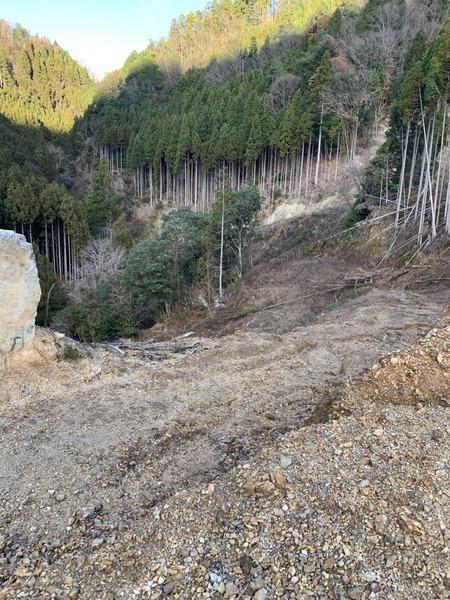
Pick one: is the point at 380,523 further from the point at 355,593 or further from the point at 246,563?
the point at 246,563

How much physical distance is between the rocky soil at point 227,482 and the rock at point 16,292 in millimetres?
589

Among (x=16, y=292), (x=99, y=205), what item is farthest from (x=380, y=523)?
(x=99, y=205)

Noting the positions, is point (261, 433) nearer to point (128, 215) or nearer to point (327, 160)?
point (327, 160)

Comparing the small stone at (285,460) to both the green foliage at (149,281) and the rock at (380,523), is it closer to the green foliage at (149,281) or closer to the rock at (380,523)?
the rock at (380,523)

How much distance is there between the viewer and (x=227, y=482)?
12.4 ft

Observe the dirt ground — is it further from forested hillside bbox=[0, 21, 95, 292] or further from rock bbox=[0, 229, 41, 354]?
forested hillside bbox=[0, 21, 95, 292]

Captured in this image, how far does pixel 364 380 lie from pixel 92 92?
7072cm

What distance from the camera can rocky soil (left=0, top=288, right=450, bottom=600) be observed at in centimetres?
285

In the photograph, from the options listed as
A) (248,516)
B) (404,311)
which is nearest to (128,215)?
(404,311)

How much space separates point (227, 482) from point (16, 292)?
464 cm

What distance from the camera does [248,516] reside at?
3283 mm

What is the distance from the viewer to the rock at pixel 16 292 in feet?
20.9

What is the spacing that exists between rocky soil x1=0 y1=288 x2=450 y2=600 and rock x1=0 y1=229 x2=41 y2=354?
59 cm

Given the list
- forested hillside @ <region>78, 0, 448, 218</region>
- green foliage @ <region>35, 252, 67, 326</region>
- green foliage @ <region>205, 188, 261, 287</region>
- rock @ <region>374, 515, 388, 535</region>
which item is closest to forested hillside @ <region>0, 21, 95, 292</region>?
green foliage @ <region>35, 252, 67, 326</region>
